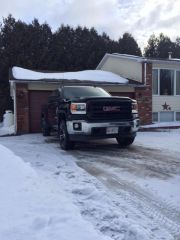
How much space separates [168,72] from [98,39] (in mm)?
16556

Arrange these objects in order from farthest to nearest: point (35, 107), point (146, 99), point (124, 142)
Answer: point (146, 99)
point (35, 107)
point (124, 142)

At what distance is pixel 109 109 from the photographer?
1003cm

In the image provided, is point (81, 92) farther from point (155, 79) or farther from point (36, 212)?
point (155, 79)

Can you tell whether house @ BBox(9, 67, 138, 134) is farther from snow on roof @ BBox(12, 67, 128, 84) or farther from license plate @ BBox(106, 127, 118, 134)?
license plate @ BBox(106, 127, 118, 134)

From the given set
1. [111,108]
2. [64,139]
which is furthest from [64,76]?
[111,108]

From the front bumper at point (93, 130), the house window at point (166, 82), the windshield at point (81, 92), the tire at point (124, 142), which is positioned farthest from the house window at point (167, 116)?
the front bumper at point (93, 130)

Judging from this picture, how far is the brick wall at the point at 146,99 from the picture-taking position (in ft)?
62.2

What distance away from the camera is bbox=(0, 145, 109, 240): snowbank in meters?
3.77

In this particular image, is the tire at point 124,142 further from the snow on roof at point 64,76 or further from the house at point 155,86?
the house at point 155,86

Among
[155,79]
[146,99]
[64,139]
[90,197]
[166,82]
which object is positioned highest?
[155,79]

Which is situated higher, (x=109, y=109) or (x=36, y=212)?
(x=109, y=109)

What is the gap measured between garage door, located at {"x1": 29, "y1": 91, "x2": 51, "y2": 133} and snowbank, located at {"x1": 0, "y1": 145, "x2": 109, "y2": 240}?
422 inches

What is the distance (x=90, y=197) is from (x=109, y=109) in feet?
16.0

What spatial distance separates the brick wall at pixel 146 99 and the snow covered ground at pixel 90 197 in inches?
392
